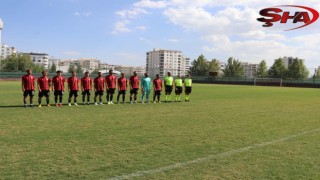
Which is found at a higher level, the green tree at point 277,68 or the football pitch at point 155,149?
the green tree at point 277,68

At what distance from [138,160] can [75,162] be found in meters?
1.09

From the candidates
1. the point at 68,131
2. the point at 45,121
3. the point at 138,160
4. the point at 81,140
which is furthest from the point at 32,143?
the point at 45,121

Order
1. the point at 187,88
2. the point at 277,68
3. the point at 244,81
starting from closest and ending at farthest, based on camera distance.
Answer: the point at 187,88, the point at 244,81, the point at 277,68

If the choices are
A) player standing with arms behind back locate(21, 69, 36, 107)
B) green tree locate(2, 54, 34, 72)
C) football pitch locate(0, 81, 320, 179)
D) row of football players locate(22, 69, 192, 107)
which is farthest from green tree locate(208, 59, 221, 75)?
football pitch locate(0, 81, 320, 179)

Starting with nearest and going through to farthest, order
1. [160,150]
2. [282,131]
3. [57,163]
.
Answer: [57,163] → [160,150] → [282,131]

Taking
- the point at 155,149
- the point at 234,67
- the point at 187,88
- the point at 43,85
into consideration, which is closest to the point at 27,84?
the point at 43,85

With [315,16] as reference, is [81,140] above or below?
below

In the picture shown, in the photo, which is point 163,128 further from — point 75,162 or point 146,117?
point 75,162

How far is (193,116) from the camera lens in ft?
40.5

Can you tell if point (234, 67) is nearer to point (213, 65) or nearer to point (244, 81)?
point (213, 65)

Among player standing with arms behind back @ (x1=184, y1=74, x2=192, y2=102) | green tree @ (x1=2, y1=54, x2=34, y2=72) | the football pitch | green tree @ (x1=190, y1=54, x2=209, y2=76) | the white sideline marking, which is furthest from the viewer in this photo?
green tree @ (x1=190, y1=54, x2=209, y2=76)

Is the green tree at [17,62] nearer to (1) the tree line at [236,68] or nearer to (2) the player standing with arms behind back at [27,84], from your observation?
(1) the tree line at [236,68]

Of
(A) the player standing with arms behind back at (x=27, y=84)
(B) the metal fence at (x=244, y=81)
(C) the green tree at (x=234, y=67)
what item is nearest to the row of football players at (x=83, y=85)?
(A) the player standing with arms behind back at (x=27, y=84)

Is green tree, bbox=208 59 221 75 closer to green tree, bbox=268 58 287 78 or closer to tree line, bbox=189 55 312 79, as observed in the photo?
tree line, bbox=189 55 312 79
